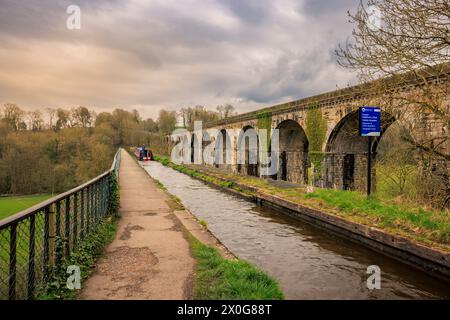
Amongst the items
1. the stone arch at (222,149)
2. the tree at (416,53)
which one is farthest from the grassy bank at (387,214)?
the stone arch at (222,149)

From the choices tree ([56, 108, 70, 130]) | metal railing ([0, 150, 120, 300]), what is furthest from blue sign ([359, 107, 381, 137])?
tree ([56, 108, 70, 130])

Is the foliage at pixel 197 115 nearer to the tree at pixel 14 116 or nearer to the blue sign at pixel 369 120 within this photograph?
the tree at pixel 14 116

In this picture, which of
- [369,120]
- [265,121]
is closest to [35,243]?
[369,120]

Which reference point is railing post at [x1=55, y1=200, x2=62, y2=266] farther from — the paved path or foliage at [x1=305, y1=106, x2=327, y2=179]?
foliage at [x1=305, y1=106, x2=327, y2=179]

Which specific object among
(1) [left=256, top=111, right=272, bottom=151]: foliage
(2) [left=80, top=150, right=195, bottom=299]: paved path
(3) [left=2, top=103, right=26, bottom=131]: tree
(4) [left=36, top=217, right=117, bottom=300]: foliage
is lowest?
(2) [left=80, top=150, right=195, bottom=299]: paved path

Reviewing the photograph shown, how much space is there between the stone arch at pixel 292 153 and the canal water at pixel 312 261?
9.71m

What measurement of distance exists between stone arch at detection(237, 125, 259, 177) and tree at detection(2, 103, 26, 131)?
208 feet

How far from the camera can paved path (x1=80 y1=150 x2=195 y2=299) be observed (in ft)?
13.5

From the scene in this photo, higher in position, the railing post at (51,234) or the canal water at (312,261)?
the railing post at (51,234)

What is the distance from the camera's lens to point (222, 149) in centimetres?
3522

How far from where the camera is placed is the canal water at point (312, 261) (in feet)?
17.8

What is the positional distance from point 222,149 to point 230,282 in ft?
102

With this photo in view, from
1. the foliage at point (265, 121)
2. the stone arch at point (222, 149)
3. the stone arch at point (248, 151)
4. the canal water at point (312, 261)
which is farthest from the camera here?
the stone arch at point (222, 149)
